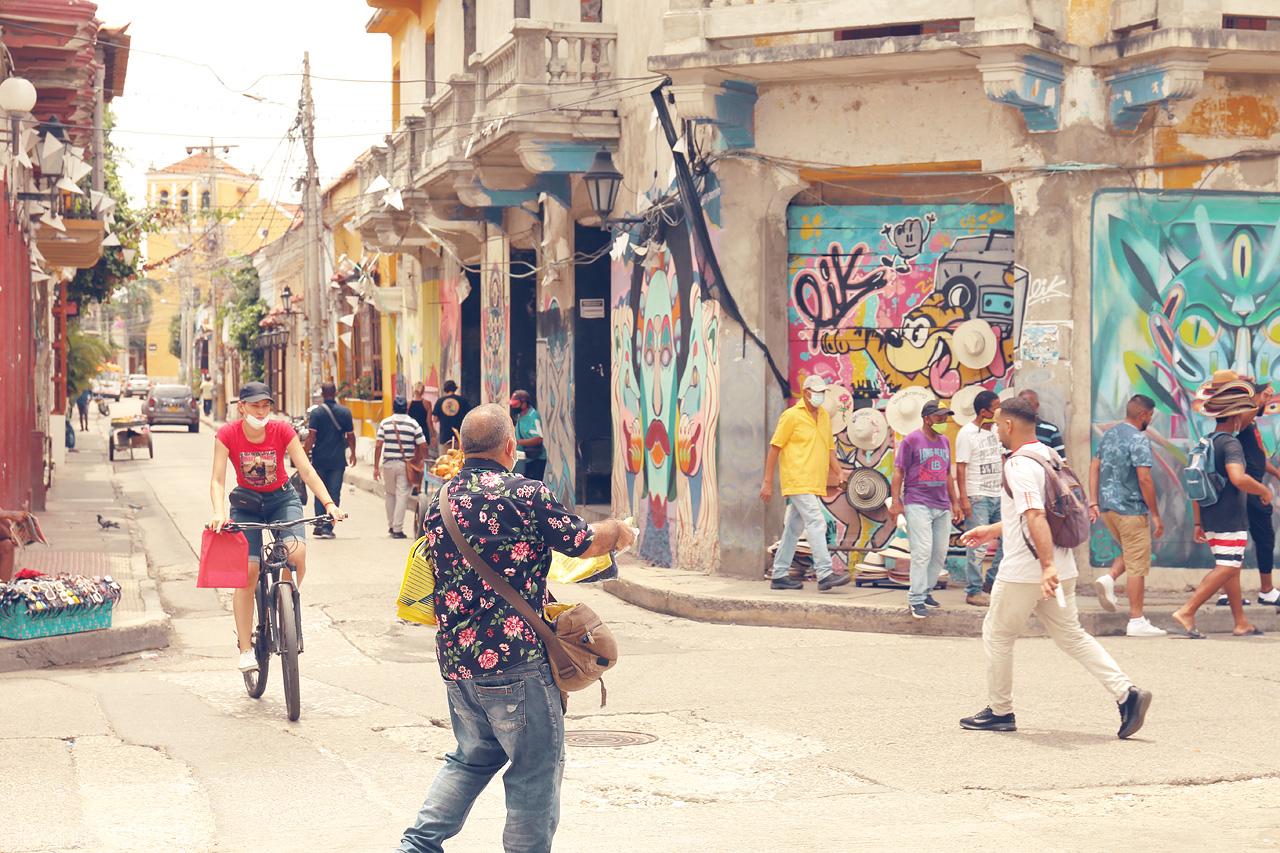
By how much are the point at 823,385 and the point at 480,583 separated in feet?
26.1

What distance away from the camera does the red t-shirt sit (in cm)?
833

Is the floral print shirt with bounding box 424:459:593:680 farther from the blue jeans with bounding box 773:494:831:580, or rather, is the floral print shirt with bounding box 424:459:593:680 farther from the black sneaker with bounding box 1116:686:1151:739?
the blue jeans with bounding box 773:494:831:580

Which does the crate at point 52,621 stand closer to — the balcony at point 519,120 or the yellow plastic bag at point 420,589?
the yellow plastic bag at point 420,589

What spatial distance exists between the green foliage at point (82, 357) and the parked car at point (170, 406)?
1776 cm

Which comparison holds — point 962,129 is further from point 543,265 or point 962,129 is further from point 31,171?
point 31,171

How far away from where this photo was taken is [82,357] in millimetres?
31000

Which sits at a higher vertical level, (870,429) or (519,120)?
(519,120)

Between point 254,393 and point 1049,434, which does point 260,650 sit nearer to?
point 254,393

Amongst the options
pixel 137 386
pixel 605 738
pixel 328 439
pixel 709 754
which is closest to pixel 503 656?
pixel 709 754

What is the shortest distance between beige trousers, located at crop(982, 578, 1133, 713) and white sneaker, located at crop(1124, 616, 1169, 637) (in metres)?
3.62

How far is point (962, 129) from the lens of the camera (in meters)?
12.4

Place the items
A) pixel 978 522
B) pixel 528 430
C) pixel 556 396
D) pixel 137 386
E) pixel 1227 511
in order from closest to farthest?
pixel 1227 511
pixel 978 522
pixel 528 430
pixel 556 396
pixel 137 386

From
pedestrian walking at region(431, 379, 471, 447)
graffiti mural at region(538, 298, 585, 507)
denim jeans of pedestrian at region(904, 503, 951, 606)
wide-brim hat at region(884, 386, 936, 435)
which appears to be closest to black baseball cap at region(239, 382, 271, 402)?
denim jeans of pedestrian at region(904, 503, 951, 606)

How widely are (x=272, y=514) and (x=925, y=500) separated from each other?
5237 mm
